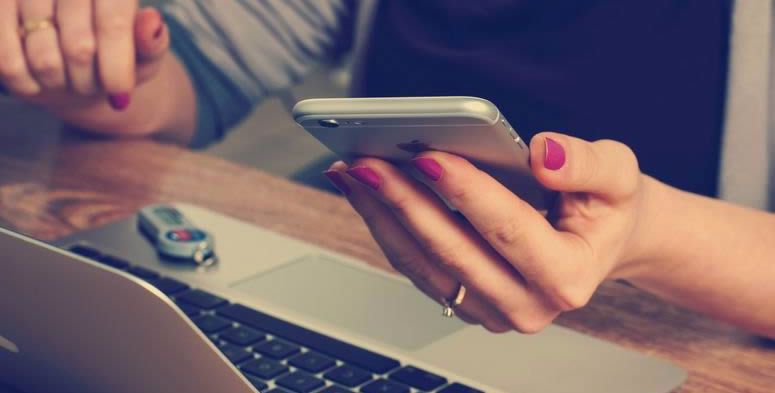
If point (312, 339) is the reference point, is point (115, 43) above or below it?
above

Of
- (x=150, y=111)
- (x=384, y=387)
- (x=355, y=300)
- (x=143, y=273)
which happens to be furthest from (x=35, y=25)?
(x=384, y=387)

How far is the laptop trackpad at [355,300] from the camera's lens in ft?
2.02

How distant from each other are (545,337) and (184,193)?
373 millimetres

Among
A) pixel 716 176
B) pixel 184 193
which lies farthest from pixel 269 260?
pixel 716 176

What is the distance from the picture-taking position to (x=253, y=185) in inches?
34.8

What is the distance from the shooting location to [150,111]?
3.26ft

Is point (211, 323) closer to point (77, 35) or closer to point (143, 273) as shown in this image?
point (143, 273)

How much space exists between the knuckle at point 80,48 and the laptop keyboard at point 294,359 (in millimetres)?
301

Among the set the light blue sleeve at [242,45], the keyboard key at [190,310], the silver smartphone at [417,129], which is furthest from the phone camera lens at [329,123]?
the light blue sleeve at [242,45]

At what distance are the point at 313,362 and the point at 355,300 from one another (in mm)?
112

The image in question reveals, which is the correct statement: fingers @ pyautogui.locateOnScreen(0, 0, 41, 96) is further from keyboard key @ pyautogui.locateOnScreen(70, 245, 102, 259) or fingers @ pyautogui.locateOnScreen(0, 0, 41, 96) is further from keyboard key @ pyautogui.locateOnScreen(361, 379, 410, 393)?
keyboard key @ pyautogui.locateOnScreen(361, 379, 410, 393)

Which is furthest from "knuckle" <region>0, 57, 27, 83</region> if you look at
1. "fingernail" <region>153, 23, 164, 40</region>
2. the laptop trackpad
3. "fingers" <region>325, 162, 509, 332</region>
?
"fingers" <region>325, 162, 509, 332</region>

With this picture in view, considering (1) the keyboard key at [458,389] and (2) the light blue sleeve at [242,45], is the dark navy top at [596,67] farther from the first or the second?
(1) the keyboard key at [458,389]

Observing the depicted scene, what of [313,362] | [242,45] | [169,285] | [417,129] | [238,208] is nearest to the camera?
[417,129]
